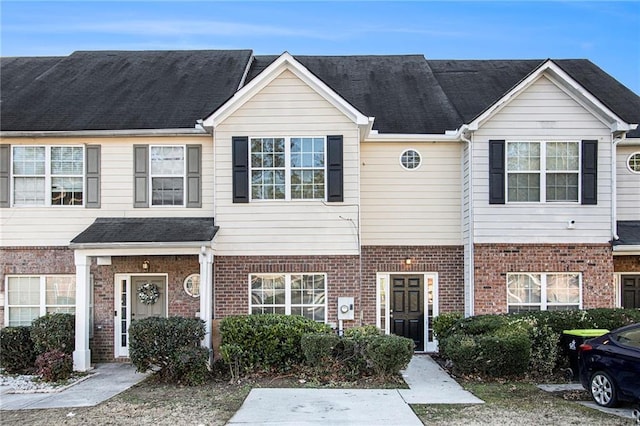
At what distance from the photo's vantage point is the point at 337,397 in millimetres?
10391

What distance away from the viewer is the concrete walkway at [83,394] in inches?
411

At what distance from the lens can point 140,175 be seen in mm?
14656

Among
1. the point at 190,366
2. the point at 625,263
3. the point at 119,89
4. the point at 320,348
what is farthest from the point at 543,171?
the point at 119,89

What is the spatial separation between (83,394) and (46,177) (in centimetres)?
581

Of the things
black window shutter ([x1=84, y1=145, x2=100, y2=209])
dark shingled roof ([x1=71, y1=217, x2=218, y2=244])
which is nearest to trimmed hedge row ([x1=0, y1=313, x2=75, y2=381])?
dark shingled roof ([x1=71, y1=217, x2=218, y2=244])

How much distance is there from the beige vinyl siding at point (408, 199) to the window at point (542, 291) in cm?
175

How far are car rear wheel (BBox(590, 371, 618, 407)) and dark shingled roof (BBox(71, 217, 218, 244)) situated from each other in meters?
7.92

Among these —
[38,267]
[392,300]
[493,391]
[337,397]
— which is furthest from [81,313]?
[493,391]

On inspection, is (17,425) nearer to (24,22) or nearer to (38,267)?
(38,267)

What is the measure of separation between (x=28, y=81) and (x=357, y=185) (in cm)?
1016

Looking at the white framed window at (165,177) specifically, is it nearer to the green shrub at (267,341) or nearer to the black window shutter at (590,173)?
the green shrub at (267,341)

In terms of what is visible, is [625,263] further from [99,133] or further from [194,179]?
[99,133]

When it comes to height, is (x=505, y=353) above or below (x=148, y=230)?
below

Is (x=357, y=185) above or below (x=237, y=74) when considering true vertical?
below
